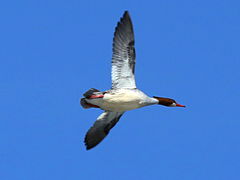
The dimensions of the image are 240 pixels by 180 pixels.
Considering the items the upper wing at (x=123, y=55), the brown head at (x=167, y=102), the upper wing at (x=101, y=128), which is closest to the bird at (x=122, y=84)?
the upper wing at (x=123, y=55)

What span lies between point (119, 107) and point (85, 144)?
1.34 m

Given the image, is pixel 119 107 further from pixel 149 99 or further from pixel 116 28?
pixel 116 28

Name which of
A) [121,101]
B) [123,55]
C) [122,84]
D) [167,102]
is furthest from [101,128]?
[123,55]

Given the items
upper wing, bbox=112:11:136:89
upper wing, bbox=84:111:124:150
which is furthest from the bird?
upper wing, bbox=84:111:124:150

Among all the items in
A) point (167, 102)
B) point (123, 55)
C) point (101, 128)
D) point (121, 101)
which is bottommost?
point (101, 128)

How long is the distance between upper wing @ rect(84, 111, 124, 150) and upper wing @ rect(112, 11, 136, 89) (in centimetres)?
115

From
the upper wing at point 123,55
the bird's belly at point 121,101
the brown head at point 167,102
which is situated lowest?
the bird's belly at point 121,101

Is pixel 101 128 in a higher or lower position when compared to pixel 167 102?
lower

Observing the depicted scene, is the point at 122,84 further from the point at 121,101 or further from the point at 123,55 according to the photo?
the point at 123,55

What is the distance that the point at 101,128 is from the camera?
1786cm

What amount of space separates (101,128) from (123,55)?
79.3 inches

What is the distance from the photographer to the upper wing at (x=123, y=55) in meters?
17.0

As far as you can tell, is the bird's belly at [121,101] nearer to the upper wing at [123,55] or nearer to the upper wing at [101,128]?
the upper wing at [123,55]

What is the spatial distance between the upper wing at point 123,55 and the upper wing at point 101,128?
1.15 meters
